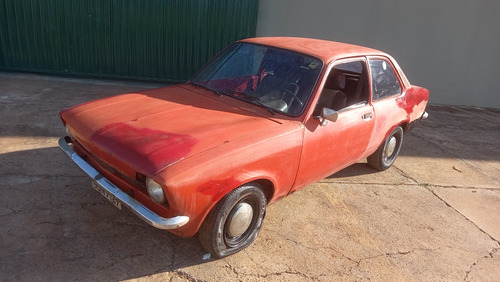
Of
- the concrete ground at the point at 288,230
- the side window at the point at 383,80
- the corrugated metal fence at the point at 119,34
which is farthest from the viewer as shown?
the corrugated metal fence at the point at 119,34

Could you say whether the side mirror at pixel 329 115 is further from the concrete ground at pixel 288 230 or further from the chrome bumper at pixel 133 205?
the chrome bumper at pixel 133 205

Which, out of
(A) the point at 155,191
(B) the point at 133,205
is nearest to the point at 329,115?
(A) the point at 155,191

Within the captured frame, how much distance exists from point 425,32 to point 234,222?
25.3 ft

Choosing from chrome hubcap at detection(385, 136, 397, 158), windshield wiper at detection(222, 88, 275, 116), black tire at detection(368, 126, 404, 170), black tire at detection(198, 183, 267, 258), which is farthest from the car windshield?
chrome hubcap at detection(385, 136, 397, 158)

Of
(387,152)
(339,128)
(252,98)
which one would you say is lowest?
(387,152)

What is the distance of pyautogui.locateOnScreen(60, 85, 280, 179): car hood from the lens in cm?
252

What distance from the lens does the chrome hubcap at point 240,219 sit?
2.82 m

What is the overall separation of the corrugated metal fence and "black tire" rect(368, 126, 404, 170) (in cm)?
431

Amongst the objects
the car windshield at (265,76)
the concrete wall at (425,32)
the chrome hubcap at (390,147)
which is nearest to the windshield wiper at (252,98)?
the car windshield at (265,76)

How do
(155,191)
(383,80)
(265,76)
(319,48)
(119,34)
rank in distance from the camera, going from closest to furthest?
(155,191), (265,76), (319,48), (383,80), (119,34)

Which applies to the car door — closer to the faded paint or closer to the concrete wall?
the faded paint

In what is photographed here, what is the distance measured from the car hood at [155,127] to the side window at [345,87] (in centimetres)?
90

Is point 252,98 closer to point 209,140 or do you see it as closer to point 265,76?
point 265,76

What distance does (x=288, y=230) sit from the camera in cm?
340
